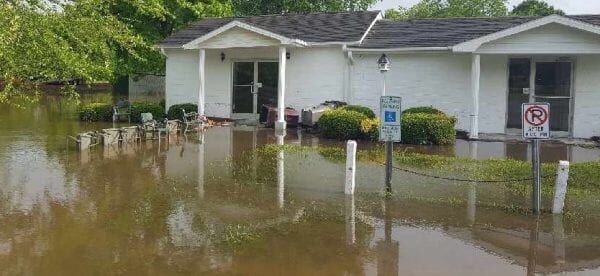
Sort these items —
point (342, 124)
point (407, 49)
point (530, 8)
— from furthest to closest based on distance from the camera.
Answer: point (530, 8), point (407, 49), point (342, 124)

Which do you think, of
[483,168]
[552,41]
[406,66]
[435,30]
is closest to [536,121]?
[483,168]

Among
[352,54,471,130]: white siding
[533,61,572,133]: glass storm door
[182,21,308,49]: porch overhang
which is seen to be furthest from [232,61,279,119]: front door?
[533,61,572,133]: glass storm door

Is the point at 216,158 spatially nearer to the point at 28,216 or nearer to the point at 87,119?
the point at 28,216

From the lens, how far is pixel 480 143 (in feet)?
52.3

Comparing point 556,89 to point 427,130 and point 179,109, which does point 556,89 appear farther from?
point 179,109

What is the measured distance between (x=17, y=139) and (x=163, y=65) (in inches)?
535

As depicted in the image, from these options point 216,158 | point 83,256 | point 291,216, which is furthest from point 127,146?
point 83,256

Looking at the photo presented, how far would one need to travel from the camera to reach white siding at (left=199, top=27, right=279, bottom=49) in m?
18.4

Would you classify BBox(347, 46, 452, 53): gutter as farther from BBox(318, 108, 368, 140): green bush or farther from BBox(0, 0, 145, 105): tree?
BBox(0, 0, 145, 105): tree

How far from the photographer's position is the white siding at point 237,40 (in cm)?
1841

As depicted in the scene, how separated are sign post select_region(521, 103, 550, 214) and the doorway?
9.67 m

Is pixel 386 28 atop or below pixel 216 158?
atop

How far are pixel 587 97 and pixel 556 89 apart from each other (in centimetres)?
83

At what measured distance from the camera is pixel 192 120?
18781mm
